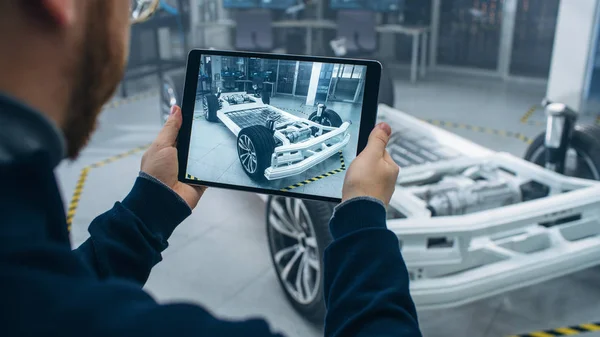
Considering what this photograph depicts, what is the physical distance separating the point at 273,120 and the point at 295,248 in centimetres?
136

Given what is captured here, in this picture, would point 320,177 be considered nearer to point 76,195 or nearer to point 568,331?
point 568,331

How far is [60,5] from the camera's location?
623 mm

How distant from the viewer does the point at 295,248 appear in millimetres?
2760

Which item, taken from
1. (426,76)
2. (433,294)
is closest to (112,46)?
(433,294)

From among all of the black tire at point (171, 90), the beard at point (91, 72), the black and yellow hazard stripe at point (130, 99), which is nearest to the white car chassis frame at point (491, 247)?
the beard at point (91, 72)

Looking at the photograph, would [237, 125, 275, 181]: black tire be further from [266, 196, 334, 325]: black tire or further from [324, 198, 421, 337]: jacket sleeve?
[266, 196, 334, 325]: black tire

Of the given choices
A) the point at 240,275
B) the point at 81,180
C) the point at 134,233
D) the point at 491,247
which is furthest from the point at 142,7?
the point at 134,233

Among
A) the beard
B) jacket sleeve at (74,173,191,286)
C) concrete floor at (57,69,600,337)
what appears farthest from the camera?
concrete floor at (57,69,600,337)

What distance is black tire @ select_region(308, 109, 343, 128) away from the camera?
1425 mm

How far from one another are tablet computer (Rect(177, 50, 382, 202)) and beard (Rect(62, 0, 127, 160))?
2.20ft

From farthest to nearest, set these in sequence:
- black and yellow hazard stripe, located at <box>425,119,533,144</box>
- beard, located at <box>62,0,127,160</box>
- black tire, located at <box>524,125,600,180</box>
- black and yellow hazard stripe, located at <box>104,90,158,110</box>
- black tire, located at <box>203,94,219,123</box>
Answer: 1. black and yellow hazard stripe, located at <box>104,90,158,110</box>
2. black and yellow hazard stripe, located at <box>425,119,533,144</box>
3. black tire, located at <box>524,125,600,180</box>
4. black tire, located at <box>203,94,219,123</box>
5. beard, located at <box>62,0,127,160</box>

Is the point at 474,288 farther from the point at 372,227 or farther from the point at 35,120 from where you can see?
the point at 35,120

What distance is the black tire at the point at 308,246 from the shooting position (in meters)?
2.46

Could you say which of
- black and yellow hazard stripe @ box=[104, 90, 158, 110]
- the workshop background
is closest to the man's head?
the workshop background
